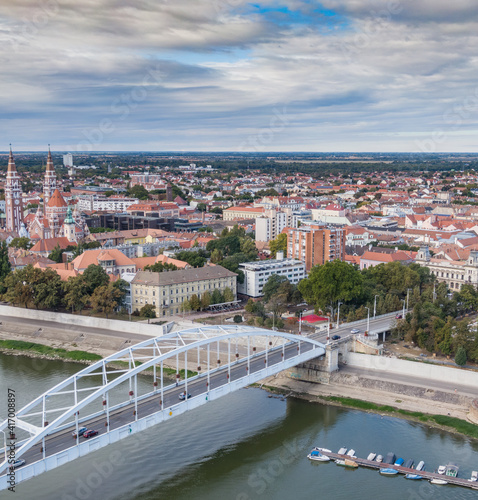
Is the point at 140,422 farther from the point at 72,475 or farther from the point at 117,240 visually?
the point at 117,240

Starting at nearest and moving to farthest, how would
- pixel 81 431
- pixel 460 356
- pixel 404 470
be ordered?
pixel 81 431 → pixel 404 470 → pixel 460 356

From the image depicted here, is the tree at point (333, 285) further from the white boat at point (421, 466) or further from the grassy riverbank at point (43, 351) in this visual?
the white boat at point (421, 466)

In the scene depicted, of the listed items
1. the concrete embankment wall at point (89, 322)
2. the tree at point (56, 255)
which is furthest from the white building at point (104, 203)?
the concrete embankment wall at point (89, 322)

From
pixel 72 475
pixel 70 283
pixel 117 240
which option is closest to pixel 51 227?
pixel 117 240

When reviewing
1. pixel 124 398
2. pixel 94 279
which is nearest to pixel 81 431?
pixel 124 398

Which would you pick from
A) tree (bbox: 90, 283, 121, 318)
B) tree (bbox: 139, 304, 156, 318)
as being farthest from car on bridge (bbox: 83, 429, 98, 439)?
tree (bbox: 139, 304, 156, 318)

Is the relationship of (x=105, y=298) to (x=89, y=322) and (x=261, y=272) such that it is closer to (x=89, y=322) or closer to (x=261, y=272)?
(x=89, y=322)
